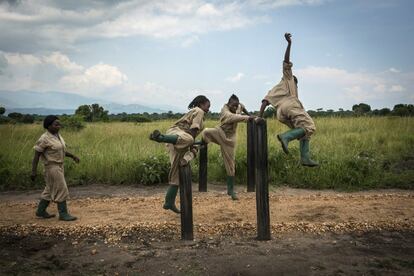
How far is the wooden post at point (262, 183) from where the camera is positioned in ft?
18.7

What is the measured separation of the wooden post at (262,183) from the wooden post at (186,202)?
2.95 ft

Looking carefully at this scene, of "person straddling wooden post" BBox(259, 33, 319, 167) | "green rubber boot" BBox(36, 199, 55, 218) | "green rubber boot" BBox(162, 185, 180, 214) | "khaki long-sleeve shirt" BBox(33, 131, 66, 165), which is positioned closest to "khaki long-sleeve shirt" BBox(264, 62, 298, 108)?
"person straddling wooden post" BBox(259, 33, 319, 167)

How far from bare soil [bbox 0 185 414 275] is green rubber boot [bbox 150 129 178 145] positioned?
4.40ft

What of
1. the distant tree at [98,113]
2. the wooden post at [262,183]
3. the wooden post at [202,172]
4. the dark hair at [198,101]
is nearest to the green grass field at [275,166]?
the wooden post at [202,172]

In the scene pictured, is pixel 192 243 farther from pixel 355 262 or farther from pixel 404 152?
pixel 404 152

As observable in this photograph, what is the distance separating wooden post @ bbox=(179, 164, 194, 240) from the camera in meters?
5.69

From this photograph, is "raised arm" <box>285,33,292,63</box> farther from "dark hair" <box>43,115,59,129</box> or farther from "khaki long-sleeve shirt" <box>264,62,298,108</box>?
"dark hair" <box>43,115,59,129</box>

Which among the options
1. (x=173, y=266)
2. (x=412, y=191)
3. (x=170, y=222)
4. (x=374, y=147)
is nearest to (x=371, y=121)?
(x=374, y=147)

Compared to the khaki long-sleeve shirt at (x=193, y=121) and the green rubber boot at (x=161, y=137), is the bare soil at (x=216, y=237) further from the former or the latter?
the khaki long-sleeve shirt at (x=193, y=121)

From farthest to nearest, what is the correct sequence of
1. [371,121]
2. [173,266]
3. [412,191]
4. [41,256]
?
[371,121], [412,191], [41,256], [173,266]

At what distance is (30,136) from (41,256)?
11.5 meters

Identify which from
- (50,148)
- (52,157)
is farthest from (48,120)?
(52,157)

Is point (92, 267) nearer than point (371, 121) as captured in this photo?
Yes

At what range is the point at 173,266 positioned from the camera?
187 inches
